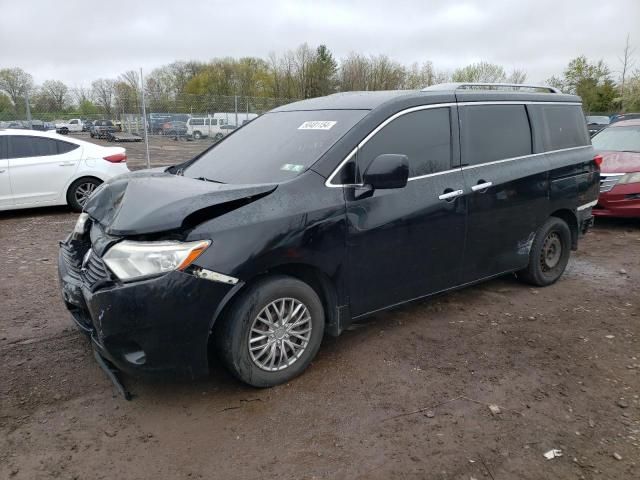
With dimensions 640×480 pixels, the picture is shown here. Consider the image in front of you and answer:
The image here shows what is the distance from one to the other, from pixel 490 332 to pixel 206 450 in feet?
8.34

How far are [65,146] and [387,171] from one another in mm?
7442

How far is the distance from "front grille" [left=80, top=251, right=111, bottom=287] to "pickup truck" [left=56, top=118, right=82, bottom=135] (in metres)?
25.2

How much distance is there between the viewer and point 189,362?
2.99m

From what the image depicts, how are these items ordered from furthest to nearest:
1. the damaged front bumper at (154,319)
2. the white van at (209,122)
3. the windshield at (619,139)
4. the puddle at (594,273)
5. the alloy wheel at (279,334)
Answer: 1. the white van at (209,122)
2. the windshield at (619,139)
3. the puddle at (594,273)
4. the alloy wheel at (279,334)
5. the damaged front bumper at (154,319)

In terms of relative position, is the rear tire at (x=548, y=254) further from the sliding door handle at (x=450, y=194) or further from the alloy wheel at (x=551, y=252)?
the sliding door handle at (x=450, y=194)

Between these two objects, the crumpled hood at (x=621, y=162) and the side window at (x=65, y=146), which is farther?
the side window at (x=65, y=146)

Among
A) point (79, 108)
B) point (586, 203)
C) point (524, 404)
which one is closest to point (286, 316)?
point (524, 404)

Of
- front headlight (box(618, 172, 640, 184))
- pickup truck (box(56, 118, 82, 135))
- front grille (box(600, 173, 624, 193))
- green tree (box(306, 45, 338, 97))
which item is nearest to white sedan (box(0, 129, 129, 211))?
front grille (box(600, 173, 624, 193))

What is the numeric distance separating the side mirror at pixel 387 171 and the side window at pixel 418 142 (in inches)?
8.1

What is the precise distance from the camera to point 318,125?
3.87 m

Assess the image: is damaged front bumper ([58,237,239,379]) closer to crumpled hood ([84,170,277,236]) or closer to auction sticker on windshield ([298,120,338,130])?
crumpled hood ([84,170,277,236])

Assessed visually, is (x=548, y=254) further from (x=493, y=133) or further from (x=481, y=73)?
(x=481, y=73)

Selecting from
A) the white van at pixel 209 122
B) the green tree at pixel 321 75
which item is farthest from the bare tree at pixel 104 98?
the green tree at pixel 321 75

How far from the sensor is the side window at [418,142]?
12.1 ft
